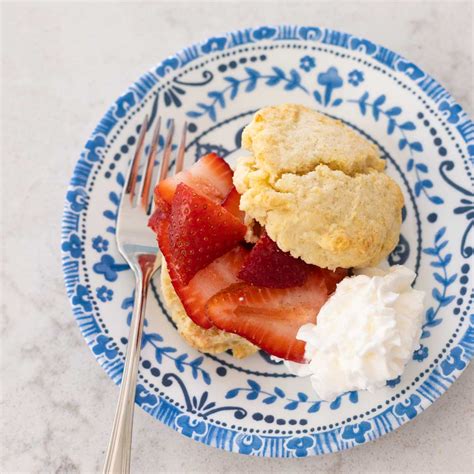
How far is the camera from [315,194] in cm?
199

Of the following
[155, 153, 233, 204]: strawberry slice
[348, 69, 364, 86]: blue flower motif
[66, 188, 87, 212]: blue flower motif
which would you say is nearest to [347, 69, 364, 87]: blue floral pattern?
[348, 69, 364, 86]: blue flower motif

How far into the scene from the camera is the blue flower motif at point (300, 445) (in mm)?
2188

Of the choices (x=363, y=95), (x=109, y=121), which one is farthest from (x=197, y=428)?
(x=363, y=95)

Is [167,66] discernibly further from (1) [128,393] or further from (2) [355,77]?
(1) [128,393]

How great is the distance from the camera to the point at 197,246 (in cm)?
211

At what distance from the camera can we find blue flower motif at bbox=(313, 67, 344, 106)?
97.9 inches

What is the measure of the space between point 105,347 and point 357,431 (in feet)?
2.90

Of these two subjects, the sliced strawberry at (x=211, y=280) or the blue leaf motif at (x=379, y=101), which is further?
the blue leaf motif at (x=379, y=101)

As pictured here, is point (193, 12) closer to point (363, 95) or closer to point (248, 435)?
point (363, 95)

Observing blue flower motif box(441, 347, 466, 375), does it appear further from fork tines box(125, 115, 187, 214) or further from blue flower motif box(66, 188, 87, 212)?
blue flower motif box(66, 188, 87, 212)

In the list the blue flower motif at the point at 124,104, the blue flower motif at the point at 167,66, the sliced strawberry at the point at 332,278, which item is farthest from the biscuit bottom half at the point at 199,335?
the blue flower motif at the point at 167,66

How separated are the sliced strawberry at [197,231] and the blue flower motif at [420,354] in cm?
70

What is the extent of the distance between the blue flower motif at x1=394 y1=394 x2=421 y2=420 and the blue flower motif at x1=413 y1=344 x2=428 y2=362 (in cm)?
12

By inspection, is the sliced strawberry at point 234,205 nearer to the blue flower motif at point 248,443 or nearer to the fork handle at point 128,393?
the fork handle at point 128,393
